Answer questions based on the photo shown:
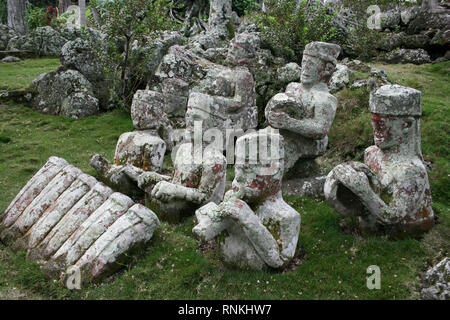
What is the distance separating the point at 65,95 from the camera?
42.3 feet

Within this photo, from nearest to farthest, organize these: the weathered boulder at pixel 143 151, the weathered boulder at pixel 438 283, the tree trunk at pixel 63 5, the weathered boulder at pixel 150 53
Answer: the weathered boulder at pixel 438 283 < the weathered boulder at pixel 143 151 < the weathered boulder at pixel 150 53 < the tree trunk at pixel 63 5

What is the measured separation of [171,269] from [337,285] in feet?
7.16

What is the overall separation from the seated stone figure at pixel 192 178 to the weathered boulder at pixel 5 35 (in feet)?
60.0

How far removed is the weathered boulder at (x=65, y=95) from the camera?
1270cm

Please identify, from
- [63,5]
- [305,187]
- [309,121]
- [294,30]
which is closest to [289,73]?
[294,30]

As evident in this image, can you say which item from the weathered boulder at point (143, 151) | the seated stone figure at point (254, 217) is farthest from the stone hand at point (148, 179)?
the seated stone figure at point (254, 217)


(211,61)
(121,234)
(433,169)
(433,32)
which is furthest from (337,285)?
(433,32)

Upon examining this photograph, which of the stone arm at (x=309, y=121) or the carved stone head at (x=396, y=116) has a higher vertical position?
the carved stone head at (x=396, y=116)

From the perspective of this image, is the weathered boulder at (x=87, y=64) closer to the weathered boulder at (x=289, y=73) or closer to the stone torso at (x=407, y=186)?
the weathered boulder at (x=289, y=73)

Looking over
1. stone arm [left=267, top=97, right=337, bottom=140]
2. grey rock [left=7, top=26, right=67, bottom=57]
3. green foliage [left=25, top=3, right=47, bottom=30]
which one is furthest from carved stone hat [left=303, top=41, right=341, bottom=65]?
green foliage [left=25, top=3, right=47, bottom=30]

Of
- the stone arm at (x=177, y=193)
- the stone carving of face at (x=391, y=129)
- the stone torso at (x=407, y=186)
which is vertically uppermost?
the stone carving of face at (x=391, y=129)

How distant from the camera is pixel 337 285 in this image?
4.98 meters

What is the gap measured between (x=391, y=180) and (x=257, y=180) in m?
1.95

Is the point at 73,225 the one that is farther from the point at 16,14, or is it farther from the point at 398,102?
the point at 16,14
